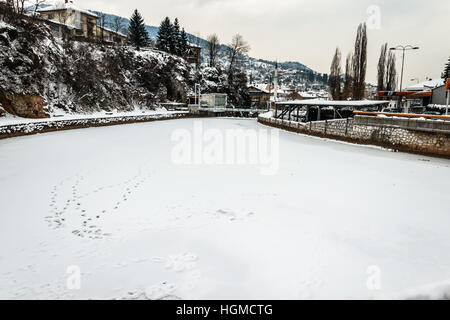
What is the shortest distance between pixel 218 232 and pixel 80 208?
3.47 meters

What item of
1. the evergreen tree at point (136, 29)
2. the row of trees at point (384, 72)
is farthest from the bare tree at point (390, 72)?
the evergreen tree at point (136, 29)

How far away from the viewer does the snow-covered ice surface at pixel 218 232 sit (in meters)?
4.25

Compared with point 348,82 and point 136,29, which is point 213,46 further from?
point 348,82

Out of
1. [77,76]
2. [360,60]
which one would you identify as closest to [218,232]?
[77,76]

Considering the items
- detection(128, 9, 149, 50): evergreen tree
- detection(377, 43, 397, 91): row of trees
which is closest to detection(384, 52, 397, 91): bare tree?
detection(377, 43, 397, 91): row of trees

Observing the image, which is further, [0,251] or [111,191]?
[111,191]

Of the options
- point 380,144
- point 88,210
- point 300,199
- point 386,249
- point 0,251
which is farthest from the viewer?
point 380,144

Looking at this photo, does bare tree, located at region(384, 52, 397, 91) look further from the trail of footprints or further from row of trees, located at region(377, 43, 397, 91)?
the trail of footprints

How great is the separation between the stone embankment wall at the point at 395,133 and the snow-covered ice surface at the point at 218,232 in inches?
222
